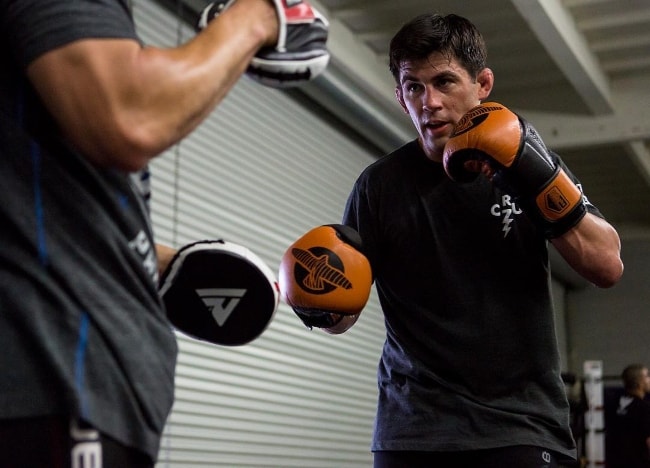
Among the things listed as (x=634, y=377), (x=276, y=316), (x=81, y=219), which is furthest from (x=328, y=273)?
(x=634, y=377)

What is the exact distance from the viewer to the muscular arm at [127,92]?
0.95 m

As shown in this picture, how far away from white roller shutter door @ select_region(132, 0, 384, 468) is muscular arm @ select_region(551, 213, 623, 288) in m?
2.78

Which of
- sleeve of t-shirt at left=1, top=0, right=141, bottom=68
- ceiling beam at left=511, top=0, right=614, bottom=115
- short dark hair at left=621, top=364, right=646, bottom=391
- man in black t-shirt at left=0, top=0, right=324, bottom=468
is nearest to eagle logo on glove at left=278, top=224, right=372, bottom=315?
man in black t-shirt at left=0, top=0, right=324, bottom=468

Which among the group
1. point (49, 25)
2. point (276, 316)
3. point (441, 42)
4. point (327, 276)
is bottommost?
point (276, 316)

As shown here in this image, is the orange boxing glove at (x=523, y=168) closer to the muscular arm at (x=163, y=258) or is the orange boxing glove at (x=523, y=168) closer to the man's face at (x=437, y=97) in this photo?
the man's face at (x=437, y=97)

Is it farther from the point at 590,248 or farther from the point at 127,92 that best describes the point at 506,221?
the point at 127,92

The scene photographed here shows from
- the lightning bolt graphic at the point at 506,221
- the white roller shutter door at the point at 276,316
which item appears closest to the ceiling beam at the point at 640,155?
the white roller shutter door at the point at 276,316

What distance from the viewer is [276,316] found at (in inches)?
216

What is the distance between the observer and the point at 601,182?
9.11 m

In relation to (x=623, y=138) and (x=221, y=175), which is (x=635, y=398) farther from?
(x=221, y=175)

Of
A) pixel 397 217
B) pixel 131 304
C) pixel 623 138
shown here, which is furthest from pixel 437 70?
pixel 623 138

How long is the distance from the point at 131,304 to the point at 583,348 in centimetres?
1076

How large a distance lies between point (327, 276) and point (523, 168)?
20.0 inches

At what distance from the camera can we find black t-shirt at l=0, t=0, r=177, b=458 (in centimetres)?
96
